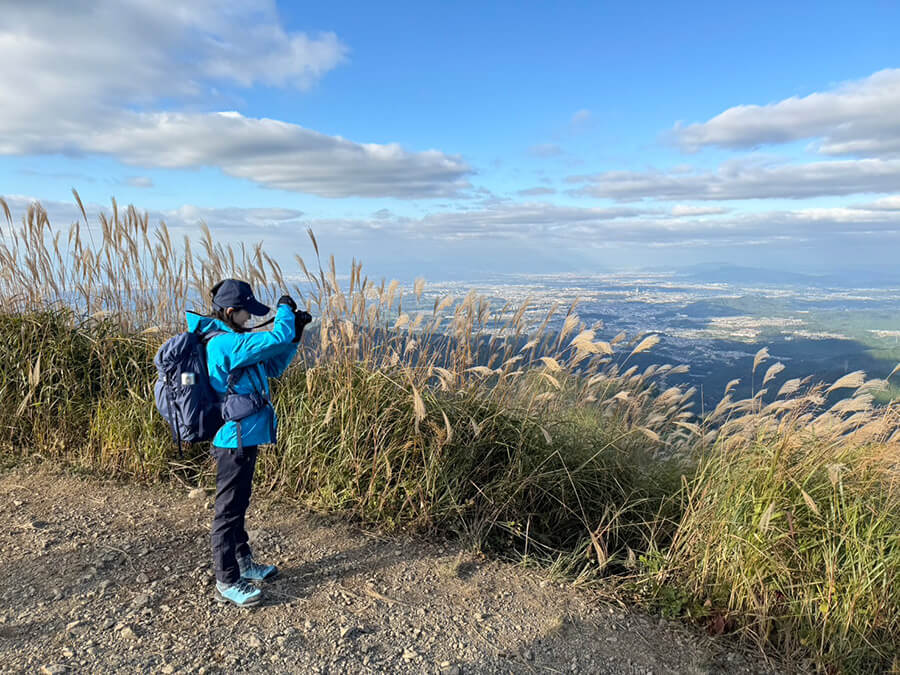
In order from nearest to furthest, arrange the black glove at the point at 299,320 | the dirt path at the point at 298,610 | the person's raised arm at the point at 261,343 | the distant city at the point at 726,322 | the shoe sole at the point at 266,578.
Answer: the dirt path at the point at 298,610 → the person's raised arm at the point at 261,343 → the black glove at the point at 299,320 → the shoe sole at the point at 266,578 → the distant city at the point at 726,322

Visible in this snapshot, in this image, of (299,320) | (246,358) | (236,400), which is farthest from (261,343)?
(236,400)

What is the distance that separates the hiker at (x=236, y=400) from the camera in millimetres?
2770

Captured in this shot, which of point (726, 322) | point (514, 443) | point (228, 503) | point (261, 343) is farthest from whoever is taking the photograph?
point (726, 322)

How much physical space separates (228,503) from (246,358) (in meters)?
0.81

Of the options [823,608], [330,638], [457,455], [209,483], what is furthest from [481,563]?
[209,483]

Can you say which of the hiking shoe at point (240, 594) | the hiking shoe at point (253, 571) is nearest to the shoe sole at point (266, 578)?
the hiking shoe at point (253, 571)

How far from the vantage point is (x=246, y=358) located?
2750mm

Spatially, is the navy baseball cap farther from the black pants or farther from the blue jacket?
the black pants

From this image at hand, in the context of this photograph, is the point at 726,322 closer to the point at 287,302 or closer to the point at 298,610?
the point at 287,302

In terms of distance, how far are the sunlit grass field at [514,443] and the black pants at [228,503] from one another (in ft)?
3.15

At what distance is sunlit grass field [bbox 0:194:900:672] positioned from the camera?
2865 mm

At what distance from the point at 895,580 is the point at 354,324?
3747 millimetres

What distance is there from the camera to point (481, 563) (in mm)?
3408

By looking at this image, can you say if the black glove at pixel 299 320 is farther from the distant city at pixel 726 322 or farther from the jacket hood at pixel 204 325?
the distant city at pixel 726 322
